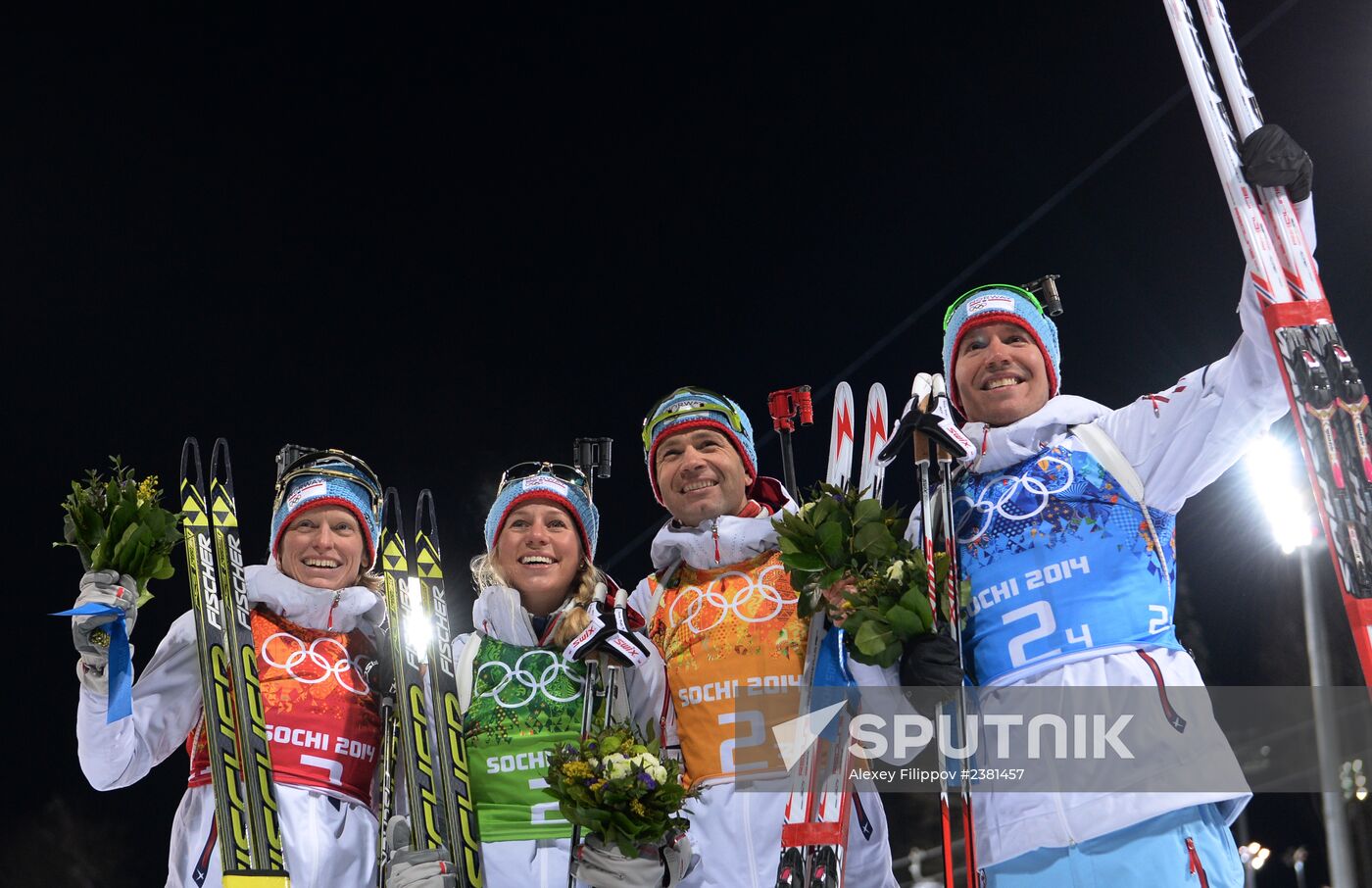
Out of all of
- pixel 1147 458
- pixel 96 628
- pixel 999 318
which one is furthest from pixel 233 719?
A: pixel 1147 458

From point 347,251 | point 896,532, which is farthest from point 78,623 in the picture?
point 347,251

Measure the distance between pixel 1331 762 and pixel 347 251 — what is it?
10.3m

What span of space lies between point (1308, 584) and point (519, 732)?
1003 centimetres

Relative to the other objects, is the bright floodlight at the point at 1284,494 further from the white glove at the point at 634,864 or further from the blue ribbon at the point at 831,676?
the white glove at the point at 634,864

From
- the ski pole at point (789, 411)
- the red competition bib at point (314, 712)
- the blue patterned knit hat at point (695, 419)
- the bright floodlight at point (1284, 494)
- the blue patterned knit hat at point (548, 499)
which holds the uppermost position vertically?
the bright floodlight at point (1284, 494)

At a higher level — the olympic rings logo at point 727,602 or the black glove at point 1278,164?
the black glove at point 1278,164

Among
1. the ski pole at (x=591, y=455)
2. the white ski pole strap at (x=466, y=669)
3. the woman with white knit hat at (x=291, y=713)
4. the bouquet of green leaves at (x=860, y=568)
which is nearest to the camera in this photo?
the bouquet of green leaves at (x=860, y=568)

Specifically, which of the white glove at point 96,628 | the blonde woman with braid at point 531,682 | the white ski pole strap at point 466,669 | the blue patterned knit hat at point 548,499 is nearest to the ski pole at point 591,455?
the blue patterned knit hat at point 548,499

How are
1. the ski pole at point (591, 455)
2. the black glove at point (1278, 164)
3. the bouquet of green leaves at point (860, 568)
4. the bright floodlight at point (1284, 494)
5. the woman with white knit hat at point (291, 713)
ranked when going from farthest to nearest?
1. the bright floodlight at point (1284, 494)
2. the ski pole at point (591, 455)
3. the woman with white knit hat at point (291, 713)
4. the bouquet of green leaves at point (860, 568)
5. the black glove at point (1278, 164)

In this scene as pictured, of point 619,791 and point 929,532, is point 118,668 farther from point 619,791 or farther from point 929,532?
point 929,532

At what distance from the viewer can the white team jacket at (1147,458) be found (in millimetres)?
3266

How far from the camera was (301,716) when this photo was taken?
4.22m

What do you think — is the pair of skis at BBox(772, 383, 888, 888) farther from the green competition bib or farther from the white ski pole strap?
the white ski pole strap

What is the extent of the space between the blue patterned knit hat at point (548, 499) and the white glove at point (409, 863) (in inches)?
46.4
